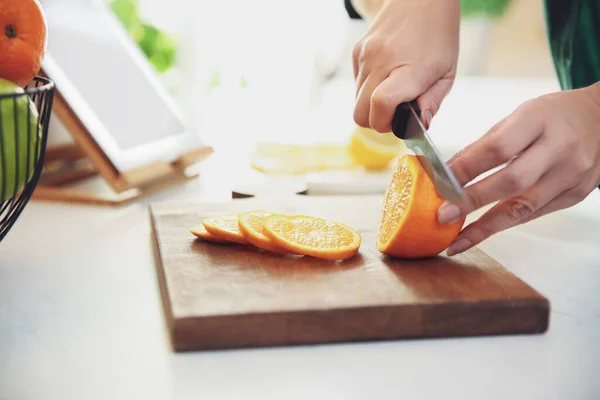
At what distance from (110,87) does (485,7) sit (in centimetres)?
172

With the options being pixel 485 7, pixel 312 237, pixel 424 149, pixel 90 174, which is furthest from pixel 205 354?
pixel 485 7

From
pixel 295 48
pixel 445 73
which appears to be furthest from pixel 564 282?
pixel 295 48

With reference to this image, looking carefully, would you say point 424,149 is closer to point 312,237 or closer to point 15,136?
point 312,237

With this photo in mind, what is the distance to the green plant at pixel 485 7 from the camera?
2484 millimetres

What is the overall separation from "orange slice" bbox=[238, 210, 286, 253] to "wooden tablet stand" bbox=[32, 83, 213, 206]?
411 mm

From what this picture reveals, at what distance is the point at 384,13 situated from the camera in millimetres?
1097

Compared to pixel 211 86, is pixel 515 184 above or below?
above

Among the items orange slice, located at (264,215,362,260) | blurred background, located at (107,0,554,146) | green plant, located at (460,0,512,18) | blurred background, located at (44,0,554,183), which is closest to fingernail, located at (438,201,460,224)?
orange slice, located at (264,215,362,260)

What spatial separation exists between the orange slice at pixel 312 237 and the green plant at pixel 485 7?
6.02 ft

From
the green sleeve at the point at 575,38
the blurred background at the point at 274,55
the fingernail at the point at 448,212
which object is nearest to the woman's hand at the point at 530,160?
the fingernail at the point at 448,212

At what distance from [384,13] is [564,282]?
0.52 m

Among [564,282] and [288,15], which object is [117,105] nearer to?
[564,282]

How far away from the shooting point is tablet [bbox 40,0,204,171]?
1.20 metres

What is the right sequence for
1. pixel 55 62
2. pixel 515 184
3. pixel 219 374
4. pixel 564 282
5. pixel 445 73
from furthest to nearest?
pixel 55 62
pixel 445 73
pixel 564 282
pixel 515 184
pixel 219 374
